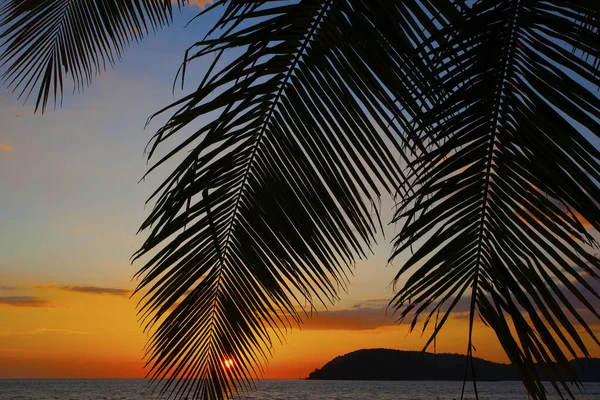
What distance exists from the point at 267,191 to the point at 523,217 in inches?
27.0

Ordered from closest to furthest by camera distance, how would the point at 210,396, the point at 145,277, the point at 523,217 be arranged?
the point at 523,217 < the point at 145,277 < the point at 210,396

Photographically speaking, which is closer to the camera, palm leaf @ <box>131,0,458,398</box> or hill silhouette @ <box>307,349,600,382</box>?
palm leaf @ <box>131,0,458,398</box>

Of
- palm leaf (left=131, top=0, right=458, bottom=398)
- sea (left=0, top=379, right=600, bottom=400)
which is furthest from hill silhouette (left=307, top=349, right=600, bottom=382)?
palm leaf (left=131, top=0, right=458, bottom=398)

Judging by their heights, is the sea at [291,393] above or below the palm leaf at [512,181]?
above


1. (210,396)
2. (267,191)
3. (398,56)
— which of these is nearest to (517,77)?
(398,56)

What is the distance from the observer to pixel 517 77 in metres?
1.39

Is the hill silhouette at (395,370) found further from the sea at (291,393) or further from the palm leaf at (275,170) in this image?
the palm leaf at (275,170)

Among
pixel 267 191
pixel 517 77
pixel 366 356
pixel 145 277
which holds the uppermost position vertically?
pixel 366 356

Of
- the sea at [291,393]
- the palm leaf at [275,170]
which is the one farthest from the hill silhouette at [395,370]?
the palm leaf at [275,170]

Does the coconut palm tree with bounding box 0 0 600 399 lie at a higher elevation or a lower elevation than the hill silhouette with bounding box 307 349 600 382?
lower

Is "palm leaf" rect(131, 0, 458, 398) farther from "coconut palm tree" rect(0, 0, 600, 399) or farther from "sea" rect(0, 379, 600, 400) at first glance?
"sea" rect(0, 379, 600, 400)

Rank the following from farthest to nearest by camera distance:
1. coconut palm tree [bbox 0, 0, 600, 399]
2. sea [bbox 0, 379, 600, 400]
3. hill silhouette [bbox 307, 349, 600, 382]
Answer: hill silhouette [bbox 307, 349, 600, 382] < sea [bbox 0, 379, 600, 400] < coconut palm tree [bbox 0, 0, 600, 399]

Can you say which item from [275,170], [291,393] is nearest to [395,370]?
[291,393]

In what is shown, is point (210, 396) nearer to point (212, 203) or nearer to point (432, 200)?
point (212, 203)
